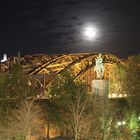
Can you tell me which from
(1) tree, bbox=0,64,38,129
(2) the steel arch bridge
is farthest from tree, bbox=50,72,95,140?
(2) the steel arch bridge

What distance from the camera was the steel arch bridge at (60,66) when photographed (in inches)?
2805

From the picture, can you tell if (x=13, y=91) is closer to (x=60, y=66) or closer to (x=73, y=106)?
(x=73, y=106)

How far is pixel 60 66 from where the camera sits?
75125 mm

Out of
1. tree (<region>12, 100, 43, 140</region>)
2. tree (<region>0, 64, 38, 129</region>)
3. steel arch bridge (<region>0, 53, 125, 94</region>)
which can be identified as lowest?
tree (<region>12, 100, 43, 140</region>)

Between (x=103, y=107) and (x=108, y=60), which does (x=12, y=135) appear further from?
(x=108, y=60)

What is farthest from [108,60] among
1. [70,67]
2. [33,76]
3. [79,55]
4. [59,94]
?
[59,94]

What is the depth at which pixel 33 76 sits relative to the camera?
6838cm

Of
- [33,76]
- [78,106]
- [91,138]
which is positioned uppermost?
[33,76]

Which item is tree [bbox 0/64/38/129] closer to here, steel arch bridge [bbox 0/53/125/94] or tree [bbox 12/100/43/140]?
tree [bbox 12/100/43/140]

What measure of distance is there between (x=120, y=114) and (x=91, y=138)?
12873 mm

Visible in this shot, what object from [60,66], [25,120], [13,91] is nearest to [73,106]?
[25,120]

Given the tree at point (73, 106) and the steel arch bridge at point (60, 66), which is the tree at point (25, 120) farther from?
the steel arch bridge at point (60, 66)

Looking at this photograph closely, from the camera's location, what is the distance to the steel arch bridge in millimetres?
71250

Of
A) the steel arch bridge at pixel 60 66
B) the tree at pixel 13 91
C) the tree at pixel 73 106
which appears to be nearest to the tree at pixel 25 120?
the tree at pixel 13 91
